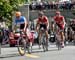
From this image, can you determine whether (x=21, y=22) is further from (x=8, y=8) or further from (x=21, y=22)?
(x=8, y=8)

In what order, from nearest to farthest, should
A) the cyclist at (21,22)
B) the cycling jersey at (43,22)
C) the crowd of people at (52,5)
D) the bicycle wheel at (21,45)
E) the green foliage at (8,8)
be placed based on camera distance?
1. the cyclist at (21,22)
2. the bicycle wheel at (21,45)
3. the cycling jersey at (43,22)
4. the green foliage at (8,8)
5. the crowd of people at (52,5)

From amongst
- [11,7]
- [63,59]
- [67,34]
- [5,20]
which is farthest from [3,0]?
[63,59]

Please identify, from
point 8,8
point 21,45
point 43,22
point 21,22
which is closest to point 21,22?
point 21,22

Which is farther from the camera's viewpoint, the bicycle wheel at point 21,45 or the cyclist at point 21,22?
the bicycle wheel at point 21,45

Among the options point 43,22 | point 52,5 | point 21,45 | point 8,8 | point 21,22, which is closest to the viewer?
point 21,22

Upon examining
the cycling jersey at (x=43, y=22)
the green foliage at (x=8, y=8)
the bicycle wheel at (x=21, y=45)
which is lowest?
the green foliage at (x=8, y=8)

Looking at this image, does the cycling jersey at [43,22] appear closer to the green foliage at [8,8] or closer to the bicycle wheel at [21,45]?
the bicycle wheel at [21,45]

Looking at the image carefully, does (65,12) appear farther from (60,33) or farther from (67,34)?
(60,33)

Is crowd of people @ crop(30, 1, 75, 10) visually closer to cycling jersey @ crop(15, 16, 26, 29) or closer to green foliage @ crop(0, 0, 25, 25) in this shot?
green foliage @ crop(0, 0, 25, 25)

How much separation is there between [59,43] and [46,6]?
28023 mm

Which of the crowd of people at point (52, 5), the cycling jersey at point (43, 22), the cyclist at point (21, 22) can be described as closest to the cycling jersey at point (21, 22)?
the cyclist at point (21, 22)

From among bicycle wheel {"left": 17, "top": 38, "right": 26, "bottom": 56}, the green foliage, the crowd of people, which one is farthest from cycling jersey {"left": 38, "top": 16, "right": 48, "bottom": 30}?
the crowd of people

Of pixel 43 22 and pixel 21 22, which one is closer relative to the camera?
pixel 21 22

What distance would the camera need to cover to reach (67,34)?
2738 centimetres
